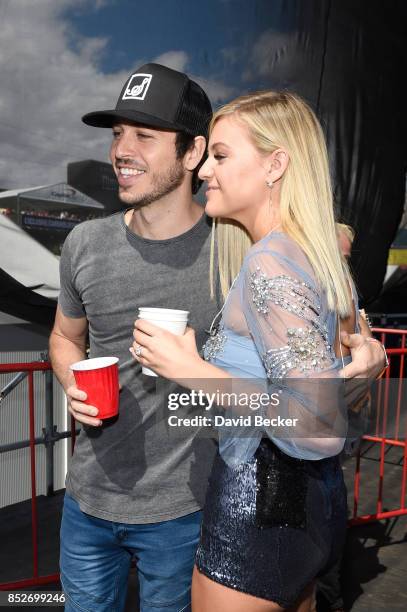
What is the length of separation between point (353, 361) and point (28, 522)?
3.85 meters

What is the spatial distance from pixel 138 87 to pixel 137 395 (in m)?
1.07

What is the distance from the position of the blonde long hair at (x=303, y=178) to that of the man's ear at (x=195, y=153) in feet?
1.46

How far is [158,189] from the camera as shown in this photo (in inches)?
74.2

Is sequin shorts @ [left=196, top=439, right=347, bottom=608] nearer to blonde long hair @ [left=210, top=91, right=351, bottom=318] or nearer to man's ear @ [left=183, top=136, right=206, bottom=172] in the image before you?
blonde long hair @ [left=210, top=91, right=351, bottom=318]

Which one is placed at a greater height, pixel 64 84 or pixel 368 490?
pixel 64 84

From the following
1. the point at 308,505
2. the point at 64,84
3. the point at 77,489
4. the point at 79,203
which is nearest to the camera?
the point at 308,505

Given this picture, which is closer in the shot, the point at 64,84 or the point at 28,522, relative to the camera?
the point at 64,84

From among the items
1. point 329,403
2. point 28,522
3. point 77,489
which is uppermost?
point 329,403

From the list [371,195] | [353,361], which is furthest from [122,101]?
[371,195]

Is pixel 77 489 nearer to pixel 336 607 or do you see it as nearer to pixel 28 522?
pixel 336 607

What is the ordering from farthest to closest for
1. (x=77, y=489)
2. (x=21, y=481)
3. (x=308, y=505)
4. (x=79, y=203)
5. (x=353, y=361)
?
1. (x=21, y=481)
2. (x=79, y=203)
3. (x=77, y=489)
4. (x=353, y=361)
5. (x=308, y=505)

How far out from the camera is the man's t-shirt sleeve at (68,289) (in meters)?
1.96

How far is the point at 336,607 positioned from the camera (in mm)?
3207

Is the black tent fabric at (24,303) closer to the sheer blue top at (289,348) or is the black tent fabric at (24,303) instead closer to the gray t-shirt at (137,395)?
the gray t-shirt at (137,395)
